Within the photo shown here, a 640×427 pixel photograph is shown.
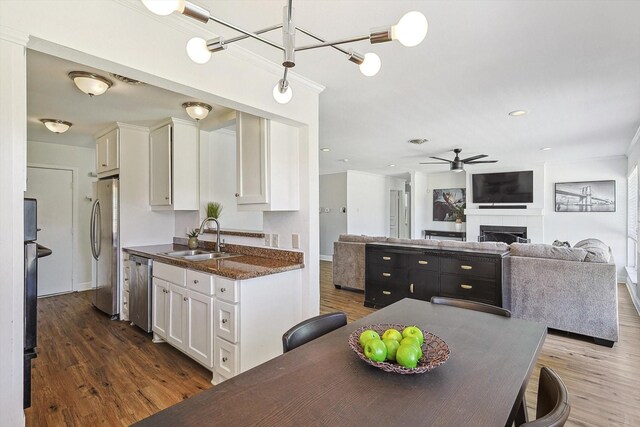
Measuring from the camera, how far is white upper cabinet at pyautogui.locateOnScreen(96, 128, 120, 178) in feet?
12.6

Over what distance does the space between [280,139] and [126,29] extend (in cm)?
126

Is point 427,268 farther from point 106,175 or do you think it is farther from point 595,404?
point 106,175

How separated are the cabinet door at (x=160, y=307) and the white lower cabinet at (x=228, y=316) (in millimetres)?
40

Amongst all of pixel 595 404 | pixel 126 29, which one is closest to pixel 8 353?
pixel 126 29

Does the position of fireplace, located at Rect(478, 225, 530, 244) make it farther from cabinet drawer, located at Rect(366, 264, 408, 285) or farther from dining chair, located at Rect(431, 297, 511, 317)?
dining chair, located at Rect(431, 297, 511, 317)

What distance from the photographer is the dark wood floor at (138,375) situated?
81.4 inches

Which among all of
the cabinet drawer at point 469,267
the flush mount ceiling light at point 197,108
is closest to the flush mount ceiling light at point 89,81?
the flush mount ceiling light at point 197,108

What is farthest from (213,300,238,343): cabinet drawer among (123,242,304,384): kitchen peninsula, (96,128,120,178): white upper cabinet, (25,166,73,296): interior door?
(25,166,73,296): interior door

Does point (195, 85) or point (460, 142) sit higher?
point (460, 142)

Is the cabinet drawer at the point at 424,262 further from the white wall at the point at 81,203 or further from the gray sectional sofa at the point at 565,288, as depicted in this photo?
the white wall at the point at 81,203

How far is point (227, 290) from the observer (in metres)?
2.25

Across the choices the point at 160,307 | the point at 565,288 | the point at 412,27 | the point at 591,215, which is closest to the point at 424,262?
the point at 565,288

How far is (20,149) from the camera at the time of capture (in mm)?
1280

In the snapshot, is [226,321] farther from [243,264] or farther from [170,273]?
[170,273]
